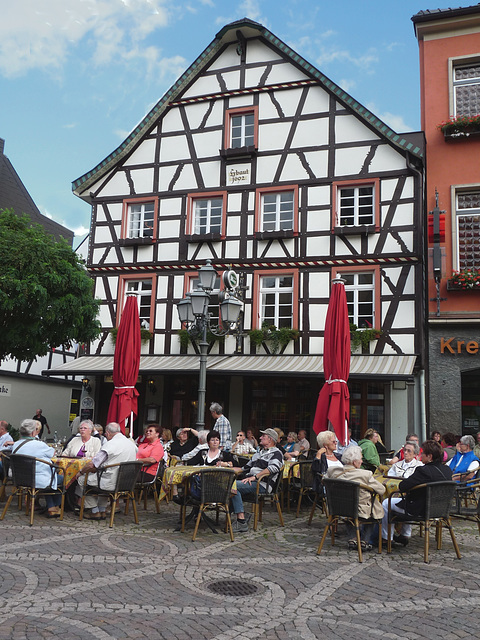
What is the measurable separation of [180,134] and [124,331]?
8.39m

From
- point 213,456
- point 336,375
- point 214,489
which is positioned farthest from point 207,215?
point 214,489

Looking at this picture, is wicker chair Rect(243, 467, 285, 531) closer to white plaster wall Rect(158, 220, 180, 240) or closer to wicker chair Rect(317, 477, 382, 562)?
wicker chair Rect(317, 477, 382, 562)

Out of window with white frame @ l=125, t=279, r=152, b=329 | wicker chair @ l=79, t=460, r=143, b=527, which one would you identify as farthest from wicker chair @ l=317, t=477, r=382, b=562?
window with white frame @ l=125, t=279, r=152, b=329

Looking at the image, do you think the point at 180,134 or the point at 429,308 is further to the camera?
the point at 180,134

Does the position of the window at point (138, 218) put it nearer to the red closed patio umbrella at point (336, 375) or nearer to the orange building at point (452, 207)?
the orange building at point (452, 207)

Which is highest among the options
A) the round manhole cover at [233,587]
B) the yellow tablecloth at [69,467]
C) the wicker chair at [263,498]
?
the yellow tablecloth at [69,467]

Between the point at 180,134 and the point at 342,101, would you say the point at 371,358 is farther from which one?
the point at 180,134

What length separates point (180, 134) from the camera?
17.9m

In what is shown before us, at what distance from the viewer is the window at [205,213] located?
1728cm

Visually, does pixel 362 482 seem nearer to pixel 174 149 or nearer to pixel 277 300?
pixel 277 300

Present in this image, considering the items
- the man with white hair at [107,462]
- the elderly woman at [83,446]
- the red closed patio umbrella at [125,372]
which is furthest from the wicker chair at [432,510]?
the red closed patio umbrella at [125,372]

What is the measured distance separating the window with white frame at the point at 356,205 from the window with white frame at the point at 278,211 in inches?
51.9

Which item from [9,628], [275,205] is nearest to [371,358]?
[275,205]

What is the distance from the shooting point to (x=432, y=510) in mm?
6363
